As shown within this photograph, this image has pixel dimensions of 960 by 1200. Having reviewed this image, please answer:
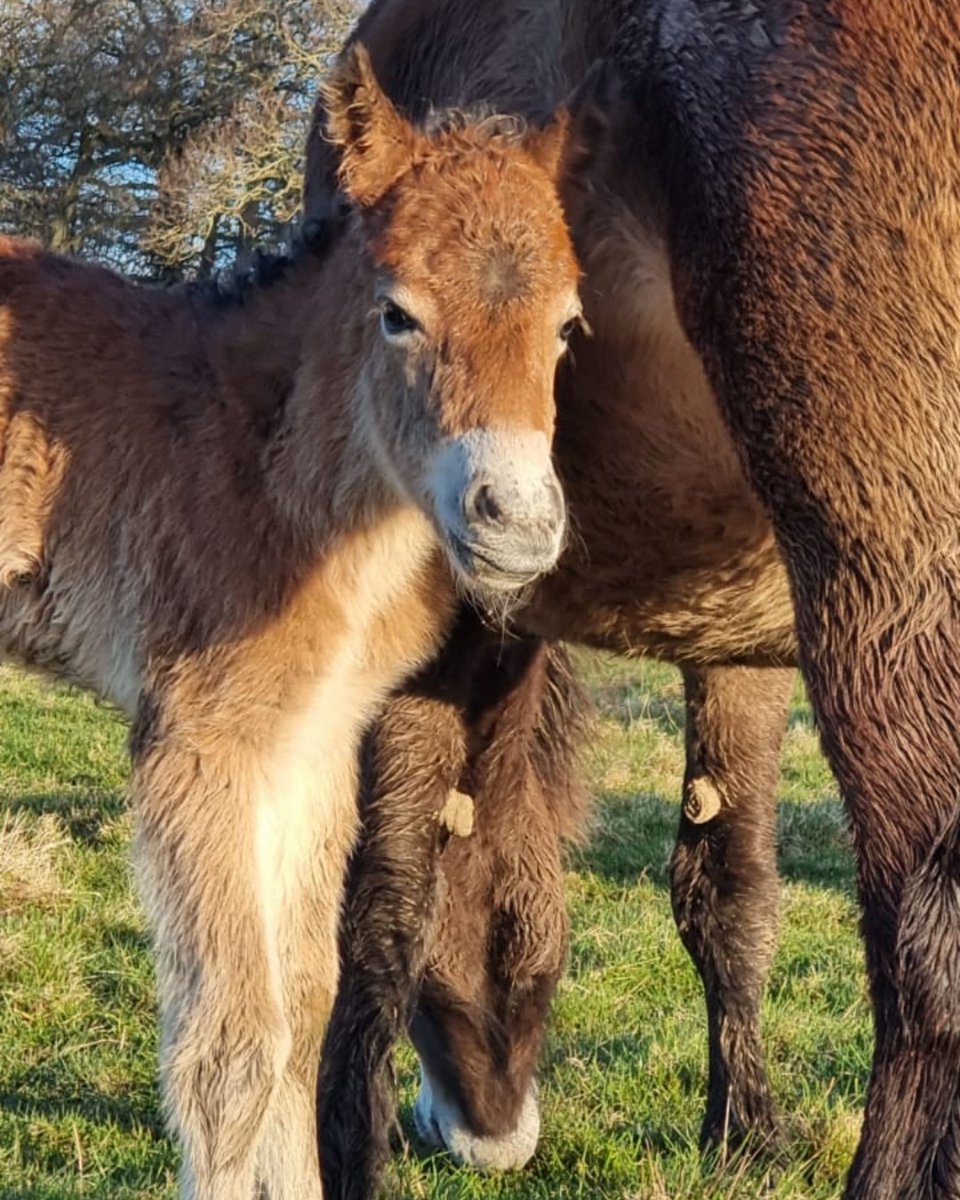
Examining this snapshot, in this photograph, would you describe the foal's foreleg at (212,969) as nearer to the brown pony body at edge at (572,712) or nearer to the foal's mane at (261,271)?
the brown pony body at edge at (572,712)

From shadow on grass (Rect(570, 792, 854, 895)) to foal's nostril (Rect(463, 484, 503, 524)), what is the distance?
Result: 3748 millimetres

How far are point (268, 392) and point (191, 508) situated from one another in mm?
306

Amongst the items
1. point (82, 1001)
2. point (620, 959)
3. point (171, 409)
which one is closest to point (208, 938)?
point (171, 409)

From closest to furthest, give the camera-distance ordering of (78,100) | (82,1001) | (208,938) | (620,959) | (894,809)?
(894,809) < (208,938) < (82,1001) < (620,959) < (78,100)

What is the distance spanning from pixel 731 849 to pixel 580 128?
2141 millimetres

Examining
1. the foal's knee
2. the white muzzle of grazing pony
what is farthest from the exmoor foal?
the foal's knee

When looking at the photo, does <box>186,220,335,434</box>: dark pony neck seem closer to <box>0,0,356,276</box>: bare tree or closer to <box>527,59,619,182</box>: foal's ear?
<box>527,59,619,182</box>: foal's ear

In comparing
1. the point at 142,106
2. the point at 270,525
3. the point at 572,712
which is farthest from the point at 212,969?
the point at 142,106

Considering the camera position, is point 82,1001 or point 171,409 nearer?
point 171,409

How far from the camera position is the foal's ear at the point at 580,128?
3018 millimetres

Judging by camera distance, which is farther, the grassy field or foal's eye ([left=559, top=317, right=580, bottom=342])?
the grassy field

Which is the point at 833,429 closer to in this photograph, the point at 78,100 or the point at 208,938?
the point at 208,938

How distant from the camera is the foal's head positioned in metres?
2.67

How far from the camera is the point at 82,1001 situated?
4.77m
